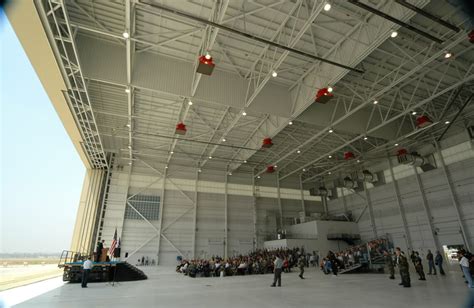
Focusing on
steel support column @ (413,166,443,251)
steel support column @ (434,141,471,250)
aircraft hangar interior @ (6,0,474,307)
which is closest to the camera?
aircraft hangar interior @ (6,0,474,307)

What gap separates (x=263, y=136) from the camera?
23.2m

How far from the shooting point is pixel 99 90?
18.2 meters

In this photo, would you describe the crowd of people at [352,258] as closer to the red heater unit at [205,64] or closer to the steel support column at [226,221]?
the red heater unit at [205,64]

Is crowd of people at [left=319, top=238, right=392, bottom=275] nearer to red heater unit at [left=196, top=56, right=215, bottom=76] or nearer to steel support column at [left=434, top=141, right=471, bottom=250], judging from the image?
steel support column at [left=434, top=141, right=471, bottom=250]

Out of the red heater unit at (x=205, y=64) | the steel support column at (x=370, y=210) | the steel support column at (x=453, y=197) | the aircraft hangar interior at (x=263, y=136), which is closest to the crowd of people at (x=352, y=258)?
the aircraft hangar interior at (x=263, y=136)

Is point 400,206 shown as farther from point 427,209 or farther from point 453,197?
point 453,197

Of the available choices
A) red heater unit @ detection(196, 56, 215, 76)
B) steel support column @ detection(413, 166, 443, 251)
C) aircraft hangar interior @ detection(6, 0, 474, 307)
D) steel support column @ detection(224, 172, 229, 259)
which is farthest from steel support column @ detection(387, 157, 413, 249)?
red heater unit @ detection(196, 56, 215, 76)

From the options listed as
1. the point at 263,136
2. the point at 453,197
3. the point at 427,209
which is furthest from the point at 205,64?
the point at 427,209

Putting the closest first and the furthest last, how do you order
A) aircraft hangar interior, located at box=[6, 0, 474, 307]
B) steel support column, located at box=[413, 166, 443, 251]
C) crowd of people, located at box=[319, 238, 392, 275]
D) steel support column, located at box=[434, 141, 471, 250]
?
aircraft hangar interior, located at box=[6, 0, 474, 307], crowd of people, located at box=[319, 238, 392, 275], steel support column, located at box=[434, 141, 471, 250], steel support column, located at box=[413, 166, 443, 251]

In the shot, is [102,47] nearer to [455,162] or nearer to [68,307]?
[68,307]

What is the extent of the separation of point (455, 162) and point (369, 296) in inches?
832

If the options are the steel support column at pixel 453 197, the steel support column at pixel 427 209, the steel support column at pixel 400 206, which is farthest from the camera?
the steel support column at pixel 400 206

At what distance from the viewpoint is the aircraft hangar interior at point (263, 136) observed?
11.2 metres

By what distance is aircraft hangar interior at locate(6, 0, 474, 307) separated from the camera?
36.6 ft
